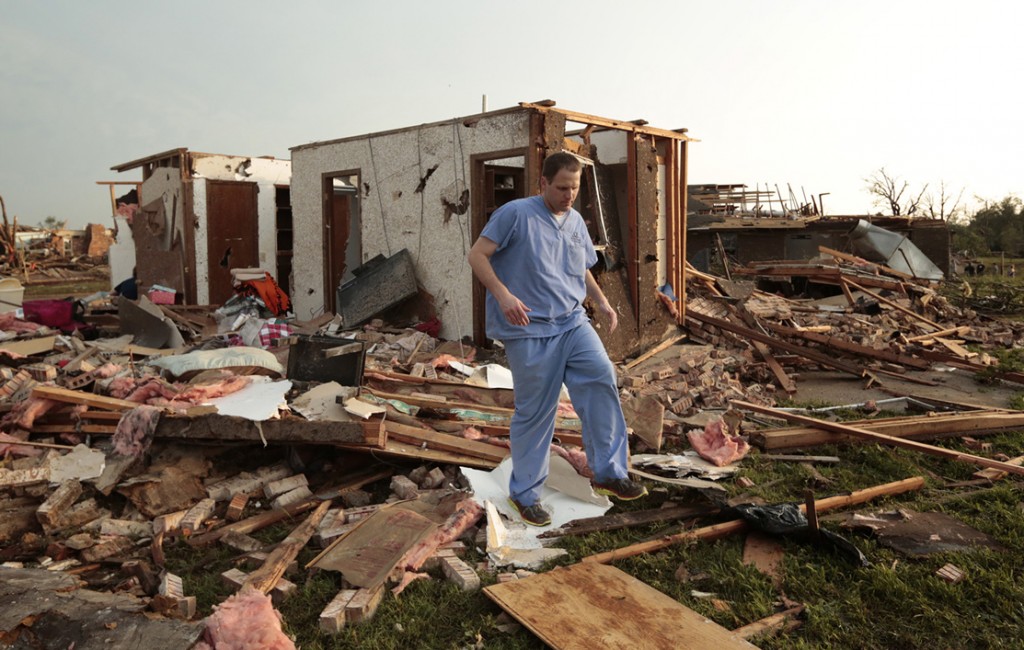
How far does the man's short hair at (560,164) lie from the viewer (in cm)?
377

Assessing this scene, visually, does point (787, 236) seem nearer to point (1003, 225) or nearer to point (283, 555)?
point (1003, 225)

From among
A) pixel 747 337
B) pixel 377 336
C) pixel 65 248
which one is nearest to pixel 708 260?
pixel 747 337

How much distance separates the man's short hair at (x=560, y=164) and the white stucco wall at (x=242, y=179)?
11.4 meters

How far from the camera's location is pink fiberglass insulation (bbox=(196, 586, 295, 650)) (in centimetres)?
263

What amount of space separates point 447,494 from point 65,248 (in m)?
34.9

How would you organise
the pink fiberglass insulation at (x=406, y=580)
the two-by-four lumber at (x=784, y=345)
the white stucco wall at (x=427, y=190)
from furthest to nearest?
the white stucco wall at (x=427, y=190) < the two-by-four lumber at (x=784, y=345) < the pink fiberglass insulation at (x=406, y=580)

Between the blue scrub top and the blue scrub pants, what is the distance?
2.9 inches

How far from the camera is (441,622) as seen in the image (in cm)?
303

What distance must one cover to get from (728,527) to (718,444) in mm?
1452

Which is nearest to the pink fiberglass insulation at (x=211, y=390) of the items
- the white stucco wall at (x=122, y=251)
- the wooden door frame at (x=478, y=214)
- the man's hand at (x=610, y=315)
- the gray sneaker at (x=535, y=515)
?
the gray sneaker at (x=535, y=515)

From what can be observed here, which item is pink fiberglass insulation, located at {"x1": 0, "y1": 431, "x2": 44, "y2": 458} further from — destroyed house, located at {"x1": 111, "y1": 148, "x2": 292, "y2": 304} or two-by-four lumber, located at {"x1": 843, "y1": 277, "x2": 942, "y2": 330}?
two-by-four lumber, located at {"x1": 843, "y1": 277, "x2": 942, "y2": 330}

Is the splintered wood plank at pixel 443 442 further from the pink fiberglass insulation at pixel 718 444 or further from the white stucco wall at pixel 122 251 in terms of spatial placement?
the white stucco wall at pixel 122 251

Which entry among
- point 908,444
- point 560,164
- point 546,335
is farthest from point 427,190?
point 908,444

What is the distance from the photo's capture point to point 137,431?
15.0ft
